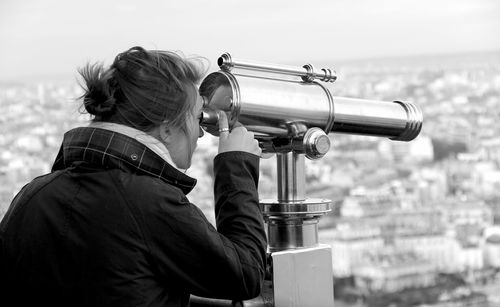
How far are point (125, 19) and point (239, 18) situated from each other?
0.33 m

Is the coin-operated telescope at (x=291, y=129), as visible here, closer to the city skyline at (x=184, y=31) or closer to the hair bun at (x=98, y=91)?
the hair bun at (x=98, y=91)

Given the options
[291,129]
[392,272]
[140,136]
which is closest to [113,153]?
[140,136]

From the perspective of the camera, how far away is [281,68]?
984 mm

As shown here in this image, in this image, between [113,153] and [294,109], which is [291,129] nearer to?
[294,109]

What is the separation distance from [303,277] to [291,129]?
17 cm

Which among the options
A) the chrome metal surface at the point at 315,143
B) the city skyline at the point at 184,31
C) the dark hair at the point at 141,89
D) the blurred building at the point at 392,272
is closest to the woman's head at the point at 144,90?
the dark hair at the point at 141,89

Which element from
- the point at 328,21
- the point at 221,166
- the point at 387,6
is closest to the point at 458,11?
the point at 387,6

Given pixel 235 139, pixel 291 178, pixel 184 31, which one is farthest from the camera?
pixel 184 31

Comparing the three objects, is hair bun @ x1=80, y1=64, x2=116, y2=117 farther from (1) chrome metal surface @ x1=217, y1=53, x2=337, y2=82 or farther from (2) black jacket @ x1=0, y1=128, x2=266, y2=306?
(1) chrome metal surface @ x1=217, y1=53, x2=337, y2=82

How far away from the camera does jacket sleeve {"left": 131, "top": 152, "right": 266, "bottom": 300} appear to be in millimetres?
776

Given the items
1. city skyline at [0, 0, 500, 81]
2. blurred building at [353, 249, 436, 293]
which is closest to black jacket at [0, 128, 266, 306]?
city skyline at [0, 0, 500, 81]

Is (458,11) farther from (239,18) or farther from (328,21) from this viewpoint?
(239,18)

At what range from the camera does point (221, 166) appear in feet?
2.84

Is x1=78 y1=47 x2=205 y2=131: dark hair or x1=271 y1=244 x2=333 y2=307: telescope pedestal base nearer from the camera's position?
x1=78 y1=47 x2=205 y2=131: dark hair
